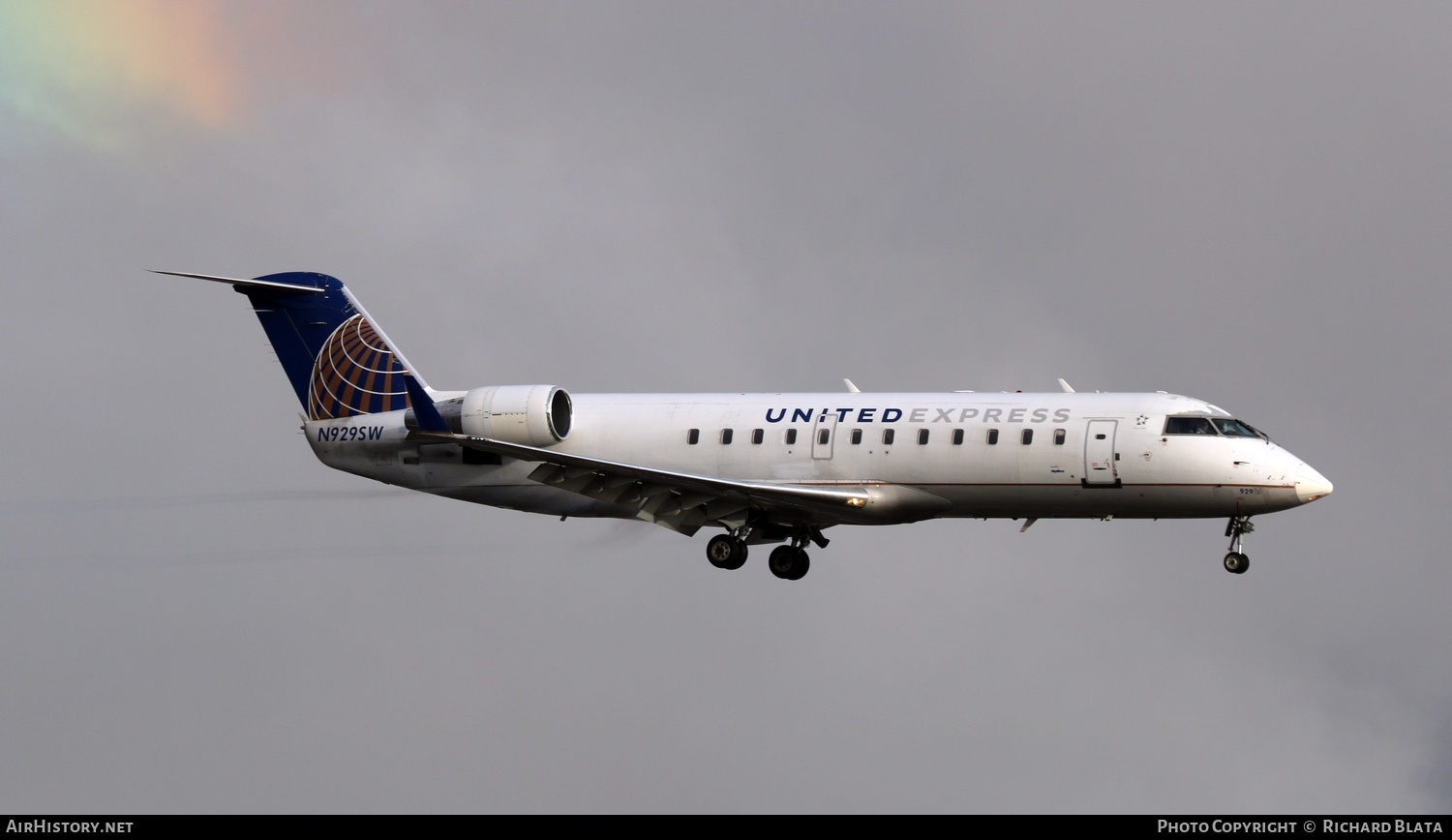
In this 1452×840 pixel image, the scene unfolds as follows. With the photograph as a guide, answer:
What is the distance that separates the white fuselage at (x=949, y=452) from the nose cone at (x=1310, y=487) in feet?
0.06

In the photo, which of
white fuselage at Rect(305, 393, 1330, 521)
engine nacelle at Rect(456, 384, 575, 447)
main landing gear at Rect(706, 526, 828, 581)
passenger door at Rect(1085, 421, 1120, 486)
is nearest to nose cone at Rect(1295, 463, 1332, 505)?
white fuselage at Rect(305, 393, 1330, 521)

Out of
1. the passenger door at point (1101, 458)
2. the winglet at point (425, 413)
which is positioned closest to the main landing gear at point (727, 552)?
the winglet at point (425, 413)

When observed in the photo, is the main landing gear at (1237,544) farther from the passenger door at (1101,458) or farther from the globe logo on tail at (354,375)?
the globe logo on tail at (354,375)

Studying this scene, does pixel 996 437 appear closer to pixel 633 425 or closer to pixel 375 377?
pixel 633 425

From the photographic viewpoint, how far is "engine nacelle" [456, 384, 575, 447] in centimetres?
4375

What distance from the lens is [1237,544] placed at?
3966cm

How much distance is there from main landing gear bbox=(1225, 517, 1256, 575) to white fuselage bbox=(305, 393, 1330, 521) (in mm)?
484

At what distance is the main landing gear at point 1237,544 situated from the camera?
39.4 m

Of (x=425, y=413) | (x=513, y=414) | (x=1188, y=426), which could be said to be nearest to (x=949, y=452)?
(x=1188, y=426)

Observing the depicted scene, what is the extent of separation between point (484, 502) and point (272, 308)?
7259 millimetres

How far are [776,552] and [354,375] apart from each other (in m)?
11.2

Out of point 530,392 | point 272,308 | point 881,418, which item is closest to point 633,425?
point 530,392

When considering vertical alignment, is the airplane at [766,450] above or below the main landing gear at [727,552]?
above

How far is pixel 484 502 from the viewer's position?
151ft
